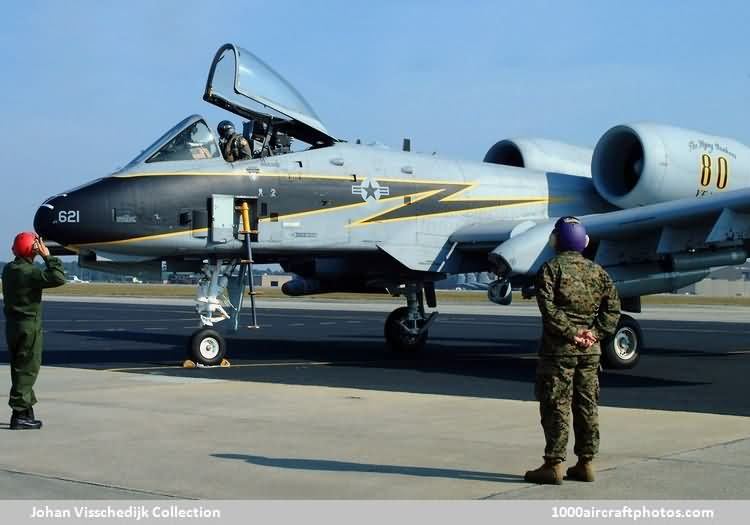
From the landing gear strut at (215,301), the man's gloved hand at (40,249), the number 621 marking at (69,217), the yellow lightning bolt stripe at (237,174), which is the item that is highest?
the yellow lightning bolt stripe at (237,174)

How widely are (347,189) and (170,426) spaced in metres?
6.76

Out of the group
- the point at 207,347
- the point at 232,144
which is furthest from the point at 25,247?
the point at 232,144

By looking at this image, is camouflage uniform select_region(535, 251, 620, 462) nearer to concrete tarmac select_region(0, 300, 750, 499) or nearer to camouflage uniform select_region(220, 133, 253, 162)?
concrete tarmac select_region(0, 300, 750, 499)

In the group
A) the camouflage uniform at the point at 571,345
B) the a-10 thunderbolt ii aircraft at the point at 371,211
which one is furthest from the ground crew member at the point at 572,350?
the a-10 thunderbolt ii aircraft at the point at 371,211

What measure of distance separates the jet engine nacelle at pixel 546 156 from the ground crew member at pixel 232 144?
17.8 ft

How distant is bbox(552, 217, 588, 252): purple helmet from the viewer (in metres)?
6.57

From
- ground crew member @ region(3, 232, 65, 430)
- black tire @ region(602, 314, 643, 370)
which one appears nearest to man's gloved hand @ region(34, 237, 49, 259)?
ground crew member @ region(3, 232, 65, 430)

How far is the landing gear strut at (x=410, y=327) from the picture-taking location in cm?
1728

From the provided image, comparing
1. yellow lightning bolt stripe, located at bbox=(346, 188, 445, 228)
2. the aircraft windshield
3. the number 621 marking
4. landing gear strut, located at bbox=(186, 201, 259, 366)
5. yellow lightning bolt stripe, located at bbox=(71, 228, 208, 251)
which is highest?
the aircraft windshield

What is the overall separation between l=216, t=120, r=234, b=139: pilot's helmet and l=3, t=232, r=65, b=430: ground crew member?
20.4 feet

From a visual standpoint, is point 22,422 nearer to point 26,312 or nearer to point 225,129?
point 26,312

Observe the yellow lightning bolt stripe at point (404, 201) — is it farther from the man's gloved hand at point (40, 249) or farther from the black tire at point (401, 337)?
the man's gloved hand at point (40, 249)

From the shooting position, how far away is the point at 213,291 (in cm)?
1431
